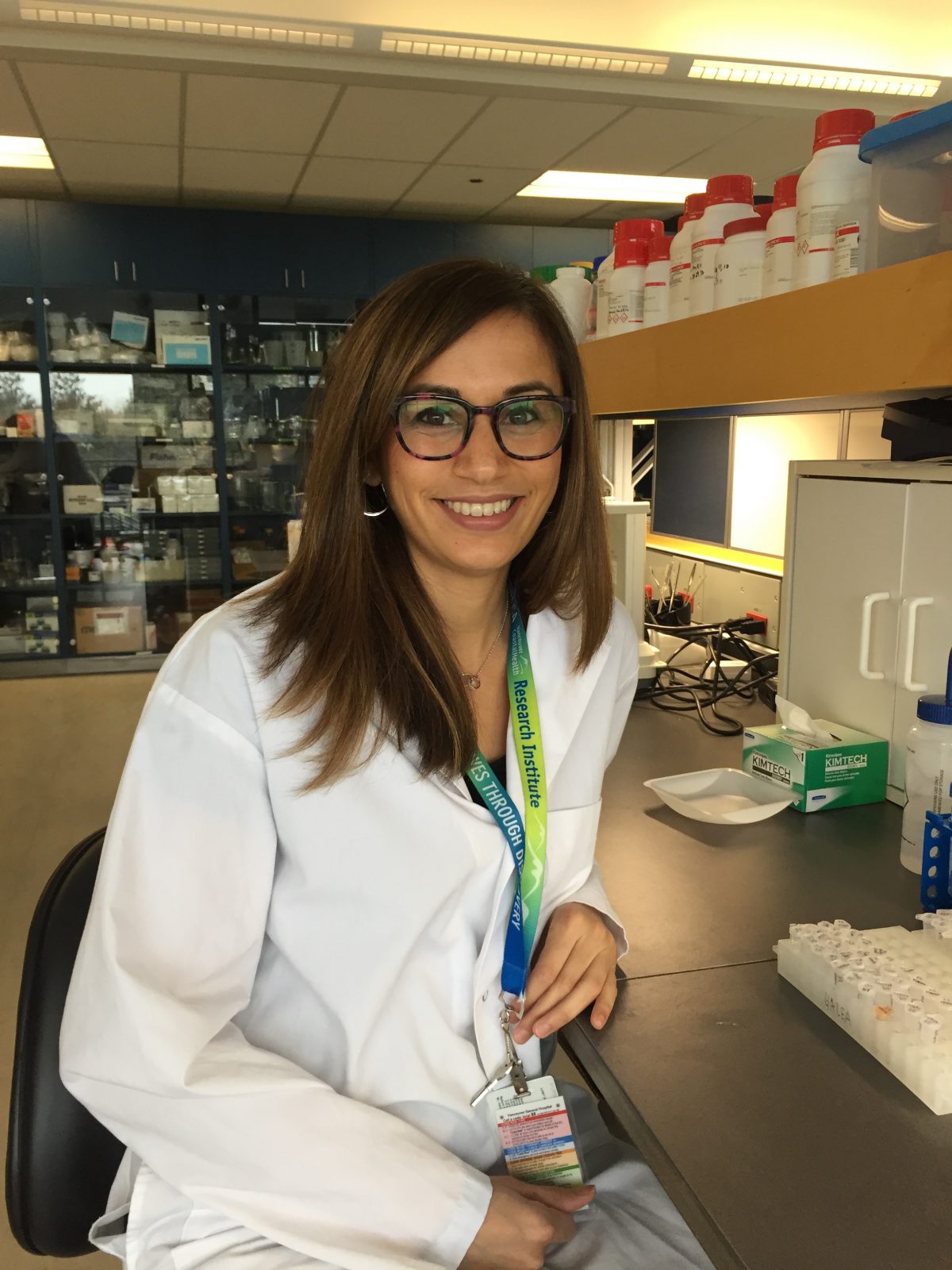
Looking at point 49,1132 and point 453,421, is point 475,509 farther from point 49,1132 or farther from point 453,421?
point 49,1132

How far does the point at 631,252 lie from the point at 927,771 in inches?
45.0

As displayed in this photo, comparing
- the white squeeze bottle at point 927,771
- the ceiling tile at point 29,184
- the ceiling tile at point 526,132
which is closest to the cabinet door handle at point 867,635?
the white squeeze bottle at point 927,771

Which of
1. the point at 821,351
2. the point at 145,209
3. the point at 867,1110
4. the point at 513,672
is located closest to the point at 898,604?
the point at 821,351

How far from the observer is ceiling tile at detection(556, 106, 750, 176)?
430 cm

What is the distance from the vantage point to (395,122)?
423cm

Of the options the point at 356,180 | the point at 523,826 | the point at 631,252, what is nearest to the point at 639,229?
the point at 631,252

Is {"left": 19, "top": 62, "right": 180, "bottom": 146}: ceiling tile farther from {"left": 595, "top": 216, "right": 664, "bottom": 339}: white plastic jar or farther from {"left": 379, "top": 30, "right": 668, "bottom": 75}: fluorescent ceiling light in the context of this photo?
{"left": 595, "top": 216, "right": 664, "bottom": 339}: white plastic jar

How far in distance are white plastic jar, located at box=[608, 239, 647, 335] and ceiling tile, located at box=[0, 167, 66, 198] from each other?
→ 4297 millimetres

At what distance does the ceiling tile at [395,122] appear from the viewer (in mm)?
3965

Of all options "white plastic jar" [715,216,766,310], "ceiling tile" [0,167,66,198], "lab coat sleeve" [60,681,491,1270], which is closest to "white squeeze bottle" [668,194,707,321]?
"white plastic jar" [715,216,766,310]

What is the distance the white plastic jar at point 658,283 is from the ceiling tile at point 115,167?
3.57 meters

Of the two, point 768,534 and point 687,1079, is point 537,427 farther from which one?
point 768,534

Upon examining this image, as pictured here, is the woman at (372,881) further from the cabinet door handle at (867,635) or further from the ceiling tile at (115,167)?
the ceiling tile at (115,167)

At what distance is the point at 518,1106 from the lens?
40.7 inches
